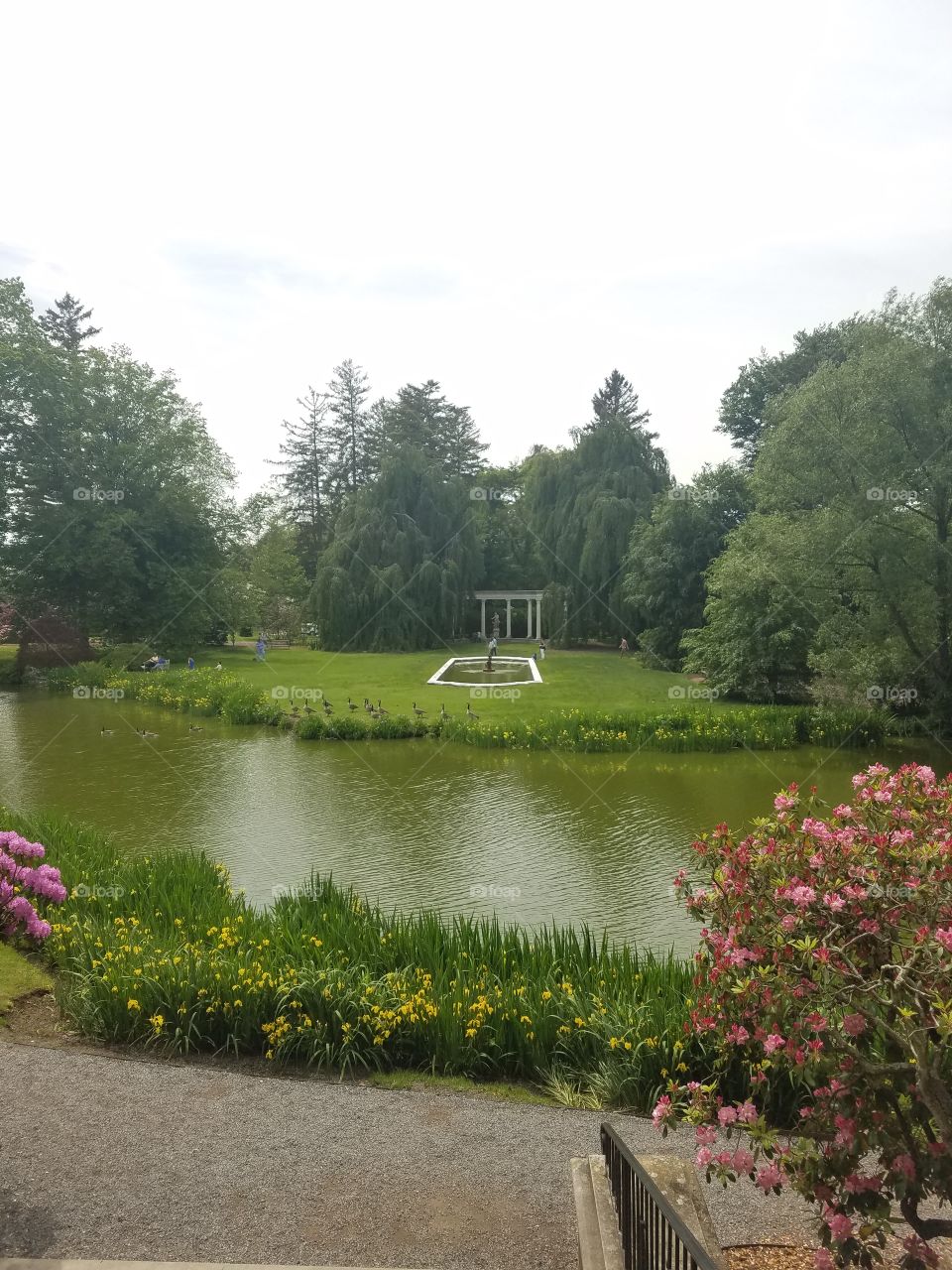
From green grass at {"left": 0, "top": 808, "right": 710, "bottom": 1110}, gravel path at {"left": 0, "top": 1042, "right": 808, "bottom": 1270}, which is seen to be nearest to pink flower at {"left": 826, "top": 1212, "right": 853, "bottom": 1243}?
gravel path at {"left": 0, "top": 1042, "right": 808, "bottom": 1270}

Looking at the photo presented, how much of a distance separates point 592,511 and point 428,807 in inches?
803

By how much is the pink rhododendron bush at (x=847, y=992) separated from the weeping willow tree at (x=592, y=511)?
28251 millimetres

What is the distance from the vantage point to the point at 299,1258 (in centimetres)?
377

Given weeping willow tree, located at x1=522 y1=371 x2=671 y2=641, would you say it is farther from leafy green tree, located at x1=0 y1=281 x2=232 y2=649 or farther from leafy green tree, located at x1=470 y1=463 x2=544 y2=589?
leafy green tree, located at x1=0 y1=281 x2=232 y2=649

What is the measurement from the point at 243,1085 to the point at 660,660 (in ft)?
79.4

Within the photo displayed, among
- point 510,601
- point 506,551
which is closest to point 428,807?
point 510,601

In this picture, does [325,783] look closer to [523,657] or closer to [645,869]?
[645,869]

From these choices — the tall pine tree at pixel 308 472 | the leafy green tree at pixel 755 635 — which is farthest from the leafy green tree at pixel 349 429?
the leafy green tree at pixel 755 635

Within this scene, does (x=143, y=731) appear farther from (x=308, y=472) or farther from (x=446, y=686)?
(x=308, y=472)

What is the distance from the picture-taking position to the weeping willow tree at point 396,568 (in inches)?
1286

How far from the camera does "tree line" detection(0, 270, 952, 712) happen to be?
18.4 meters

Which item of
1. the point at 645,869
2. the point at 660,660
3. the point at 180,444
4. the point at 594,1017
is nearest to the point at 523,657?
the point at 660,660

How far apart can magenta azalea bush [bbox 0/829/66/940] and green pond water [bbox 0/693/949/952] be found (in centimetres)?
224

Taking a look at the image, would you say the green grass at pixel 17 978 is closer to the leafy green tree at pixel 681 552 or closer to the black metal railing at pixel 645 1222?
the black metal railing at pixel 645 1222
